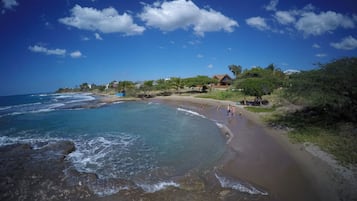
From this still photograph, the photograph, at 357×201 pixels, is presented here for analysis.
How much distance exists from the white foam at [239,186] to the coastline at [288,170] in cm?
51

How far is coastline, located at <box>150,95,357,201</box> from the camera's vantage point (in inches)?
347

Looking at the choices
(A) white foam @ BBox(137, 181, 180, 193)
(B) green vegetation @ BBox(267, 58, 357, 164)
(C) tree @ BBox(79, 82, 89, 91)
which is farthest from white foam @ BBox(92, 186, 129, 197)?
(C) tree @ BBox(79, 82, 89, 91)

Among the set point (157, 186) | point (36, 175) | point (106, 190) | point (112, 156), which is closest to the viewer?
point (106, 190)

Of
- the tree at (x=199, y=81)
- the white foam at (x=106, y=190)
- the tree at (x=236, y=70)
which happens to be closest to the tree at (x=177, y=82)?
the tree at (x=199, y=81)

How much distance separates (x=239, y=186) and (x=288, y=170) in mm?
3530

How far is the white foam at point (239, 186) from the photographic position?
9.03 m

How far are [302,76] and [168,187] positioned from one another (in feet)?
60.1

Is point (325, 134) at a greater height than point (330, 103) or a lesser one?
lesser

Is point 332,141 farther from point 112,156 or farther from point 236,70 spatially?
point 236,70

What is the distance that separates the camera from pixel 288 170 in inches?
436

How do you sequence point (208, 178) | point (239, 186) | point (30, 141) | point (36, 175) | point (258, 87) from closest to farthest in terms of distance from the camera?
point (239, 186) → point (208, 178) → point (36, 175) → point (30, 141) → point (258, 87)

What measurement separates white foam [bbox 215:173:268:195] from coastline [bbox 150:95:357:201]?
0.51m

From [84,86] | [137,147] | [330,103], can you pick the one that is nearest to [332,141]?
[330,103]

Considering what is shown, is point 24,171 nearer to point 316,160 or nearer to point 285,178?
point 285,178
